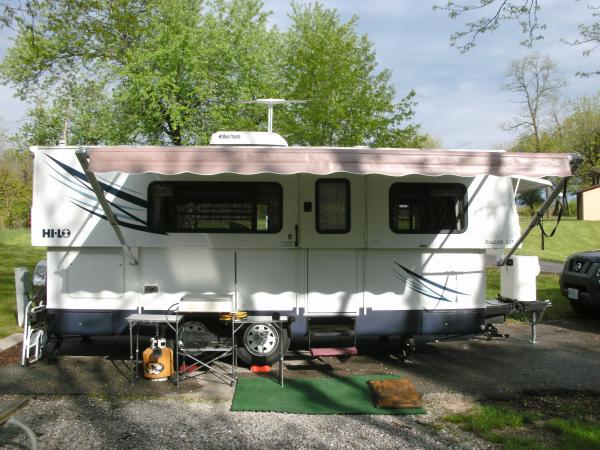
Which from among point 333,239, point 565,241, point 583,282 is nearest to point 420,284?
point 333,239

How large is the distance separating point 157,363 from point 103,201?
1.76 meters

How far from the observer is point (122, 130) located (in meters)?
16.5

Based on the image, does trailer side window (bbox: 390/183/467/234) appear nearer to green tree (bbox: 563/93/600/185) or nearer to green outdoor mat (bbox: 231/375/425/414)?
green outdoor mat (bbox: 231/375/425/414)

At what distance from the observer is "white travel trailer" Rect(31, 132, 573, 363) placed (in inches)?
234

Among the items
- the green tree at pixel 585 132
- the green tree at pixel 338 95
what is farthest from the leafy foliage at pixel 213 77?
the green tree at pixel 585 132

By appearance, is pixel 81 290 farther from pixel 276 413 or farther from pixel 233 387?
pixel 276 413

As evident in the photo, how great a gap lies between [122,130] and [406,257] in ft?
41.9

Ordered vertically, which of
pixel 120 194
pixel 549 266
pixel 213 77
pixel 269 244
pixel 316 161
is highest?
pixel 213 77

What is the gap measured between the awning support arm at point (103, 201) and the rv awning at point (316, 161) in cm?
7

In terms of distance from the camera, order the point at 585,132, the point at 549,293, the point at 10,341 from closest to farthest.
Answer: the point at 10,341, the point at 549,293, the point at 585,132

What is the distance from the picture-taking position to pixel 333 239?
19.7 ft

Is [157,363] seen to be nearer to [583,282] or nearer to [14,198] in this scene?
[583,282]

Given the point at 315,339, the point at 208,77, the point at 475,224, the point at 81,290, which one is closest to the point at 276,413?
the point at 315,339

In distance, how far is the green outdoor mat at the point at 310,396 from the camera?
4.79m
